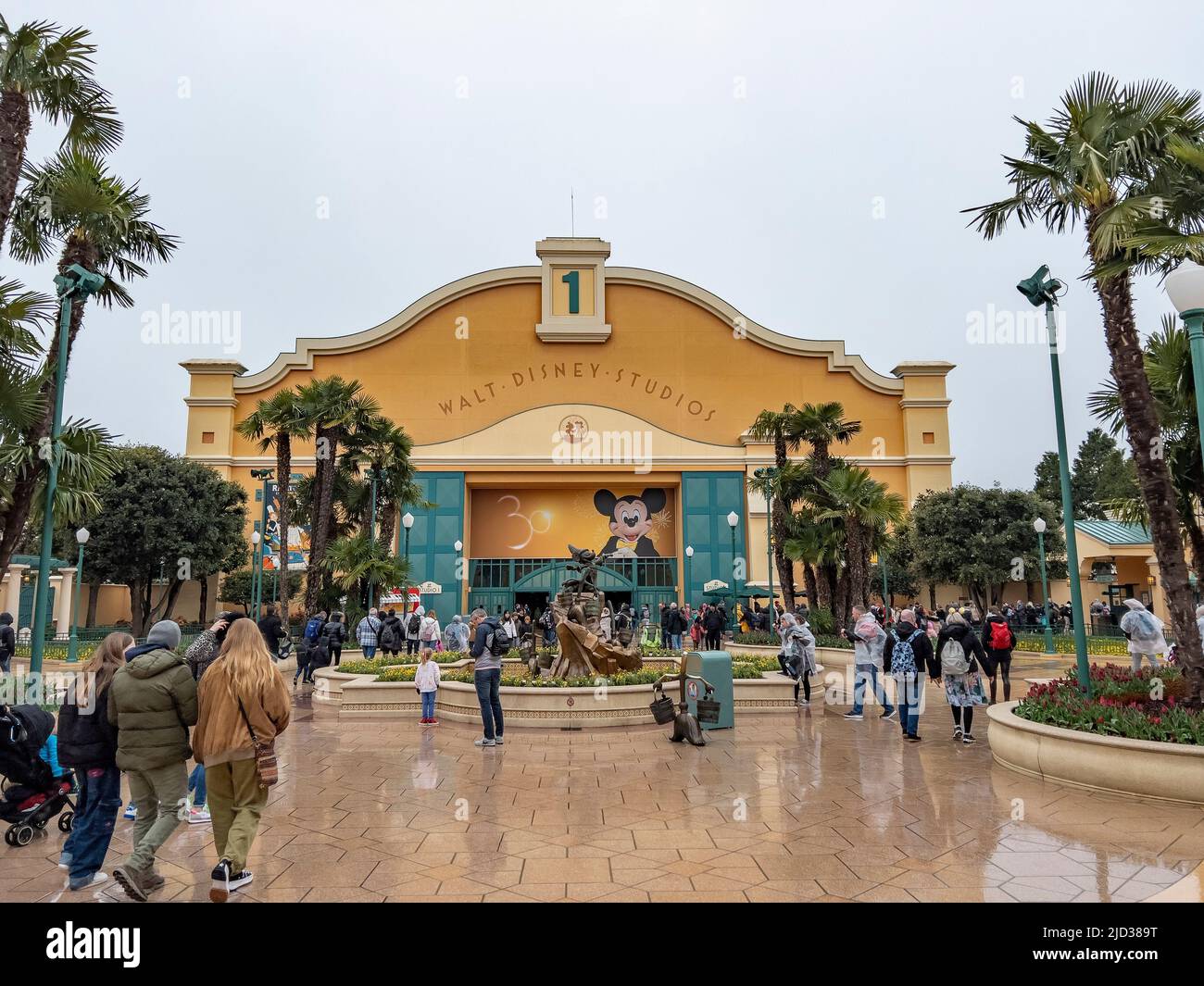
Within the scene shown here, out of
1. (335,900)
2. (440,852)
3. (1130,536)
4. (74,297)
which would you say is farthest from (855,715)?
(1130,536)

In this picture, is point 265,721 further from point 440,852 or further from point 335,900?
point 440,852

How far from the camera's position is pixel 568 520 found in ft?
130

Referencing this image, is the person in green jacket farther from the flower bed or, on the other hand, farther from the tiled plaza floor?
the flower bed

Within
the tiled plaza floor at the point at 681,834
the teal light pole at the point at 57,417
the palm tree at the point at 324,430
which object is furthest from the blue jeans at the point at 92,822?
the palm tree at the point at 324,430

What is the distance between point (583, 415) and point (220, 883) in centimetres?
3386

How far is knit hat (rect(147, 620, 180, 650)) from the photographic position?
463cm

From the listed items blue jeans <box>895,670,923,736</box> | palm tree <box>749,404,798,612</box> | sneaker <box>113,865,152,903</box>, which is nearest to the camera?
sneaker <box>113,865,152,903</box>

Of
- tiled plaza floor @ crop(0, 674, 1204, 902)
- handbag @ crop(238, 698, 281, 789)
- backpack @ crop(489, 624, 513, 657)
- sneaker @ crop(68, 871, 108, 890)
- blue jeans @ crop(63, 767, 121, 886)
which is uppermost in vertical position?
backpack @ crop(489, 624, 513, 657)

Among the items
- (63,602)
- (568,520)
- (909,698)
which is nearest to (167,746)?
(909,698)

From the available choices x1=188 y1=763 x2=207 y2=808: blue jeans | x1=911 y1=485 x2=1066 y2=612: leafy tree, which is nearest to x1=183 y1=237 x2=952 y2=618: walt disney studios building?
x1=911 y1=485 x2=1066 y2=612: leafy tree

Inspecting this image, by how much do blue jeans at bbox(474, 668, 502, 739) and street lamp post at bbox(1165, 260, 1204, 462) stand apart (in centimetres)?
762

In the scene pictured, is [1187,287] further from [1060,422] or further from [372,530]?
[372,530]

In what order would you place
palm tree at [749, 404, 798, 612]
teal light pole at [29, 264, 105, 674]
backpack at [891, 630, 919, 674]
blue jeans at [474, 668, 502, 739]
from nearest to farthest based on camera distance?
teal light pole at [29, 264, 105, 674], blue jeans at [474, 668, 502, 739], backpack at [891, 630, 919, 674], palm tree at [749, 404, 798, 612]
